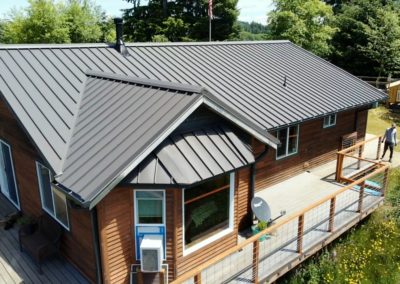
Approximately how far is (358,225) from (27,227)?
9.65 meters

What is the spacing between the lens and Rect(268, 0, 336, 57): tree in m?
30.3

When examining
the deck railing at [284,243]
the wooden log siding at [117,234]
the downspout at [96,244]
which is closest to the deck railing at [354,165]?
the deck railing at [284,243]

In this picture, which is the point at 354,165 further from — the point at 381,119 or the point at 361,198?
the point at 381,119

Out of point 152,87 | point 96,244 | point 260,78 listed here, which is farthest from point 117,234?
point 260,78

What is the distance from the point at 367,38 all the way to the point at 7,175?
100 ft

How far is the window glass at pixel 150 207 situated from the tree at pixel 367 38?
1128 inches

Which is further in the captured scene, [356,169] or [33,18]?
[33,18]

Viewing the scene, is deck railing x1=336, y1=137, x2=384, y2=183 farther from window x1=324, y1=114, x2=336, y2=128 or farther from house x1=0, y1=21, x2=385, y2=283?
house x1=0, y1=21, x2=385, y2=283

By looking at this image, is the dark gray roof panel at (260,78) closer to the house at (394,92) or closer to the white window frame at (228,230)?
the white window frame at (228,230)

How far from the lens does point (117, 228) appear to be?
779cm

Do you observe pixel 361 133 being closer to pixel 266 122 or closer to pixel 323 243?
pixel 266 122

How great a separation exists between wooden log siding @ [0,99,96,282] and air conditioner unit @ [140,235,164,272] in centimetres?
114

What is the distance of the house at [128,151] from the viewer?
24.3ft

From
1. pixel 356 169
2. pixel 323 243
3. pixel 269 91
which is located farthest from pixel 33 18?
pixel 323 243
